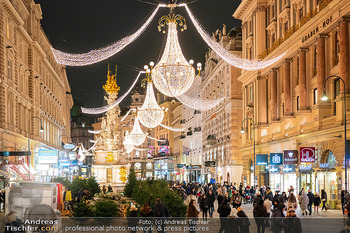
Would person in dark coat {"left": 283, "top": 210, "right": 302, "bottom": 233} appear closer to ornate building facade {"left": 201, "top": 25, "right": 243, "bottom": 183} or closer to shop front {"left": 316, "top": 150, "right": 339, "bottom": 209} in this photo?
shop front {"left": 316, "top": 150, "right": 339, "bottom": 209}

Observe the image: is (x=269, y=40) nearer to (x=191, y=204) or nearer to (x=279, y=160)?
(x=279, y=160)

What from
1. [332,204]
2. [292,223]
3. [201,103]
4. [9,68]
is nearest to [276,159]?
[332,204]

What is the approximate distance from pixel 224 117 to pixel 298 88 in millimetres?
29480

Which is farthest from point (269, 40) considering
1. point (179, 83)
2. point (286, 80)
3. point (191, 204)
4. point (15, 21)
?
A: point (191, 204)

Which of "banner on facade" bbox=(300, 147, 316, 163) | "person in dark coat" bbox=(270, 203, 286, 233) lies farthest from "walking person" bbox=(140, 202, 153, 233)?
"banner on facade" bbox=(300, 147, 316, 163)

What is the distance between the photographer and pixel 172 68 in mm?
26109

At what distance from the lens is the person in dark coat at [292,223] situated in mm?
16078

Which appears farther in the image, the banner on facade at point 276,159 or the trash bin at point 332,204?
the banner on facade at point 276,159

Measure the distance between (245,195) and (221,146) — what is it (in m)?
30.4

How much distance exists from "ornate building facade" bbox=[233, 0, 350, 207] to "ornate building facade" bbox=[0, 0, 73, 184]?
756 inches

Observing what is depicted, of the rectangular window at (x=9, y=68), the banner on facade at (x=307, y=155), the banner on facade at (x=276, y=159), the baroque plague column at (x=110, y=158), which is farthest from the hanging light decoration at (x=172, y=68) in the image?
the baroque plague column at (x=110, y=158)

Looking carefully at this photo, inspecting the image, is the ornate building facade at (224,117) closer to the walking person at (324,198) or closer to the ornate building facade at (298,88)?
the ornate building facade at (298,88)

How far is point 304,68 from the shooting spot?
42594 mm

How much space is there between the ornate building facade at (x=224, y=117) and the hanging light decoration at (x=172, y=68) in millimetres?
41941
